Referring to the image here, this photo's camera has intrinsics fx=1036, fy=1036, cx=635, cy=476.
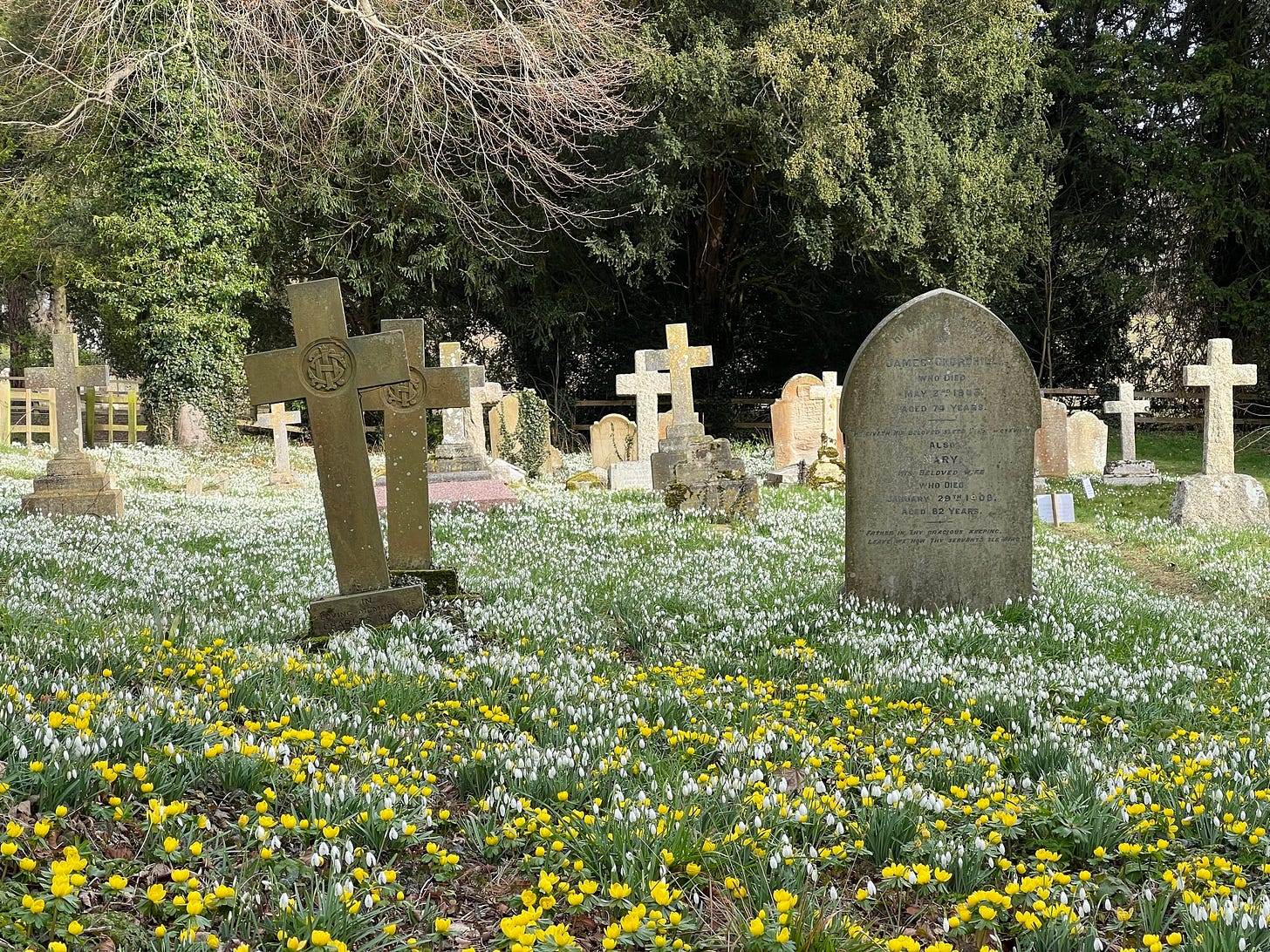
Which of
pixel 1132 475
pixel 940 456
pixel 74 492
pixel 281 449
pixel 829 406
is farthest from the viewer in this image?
pixel 281 449

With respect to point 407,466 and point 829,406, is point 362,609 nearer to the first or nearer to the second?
point 407,466

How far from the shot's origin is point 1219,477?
1317 centimetres

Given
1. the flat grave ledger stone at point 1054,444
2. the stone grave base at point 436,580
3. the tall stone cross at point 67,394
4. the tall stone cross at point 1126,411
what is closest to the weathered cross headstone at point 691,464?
the stone grave base at point 436,580

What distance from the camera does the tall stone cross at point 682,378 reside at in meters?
16.6

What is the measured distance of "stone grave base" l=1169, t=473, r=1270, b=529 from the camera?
12.8 metres

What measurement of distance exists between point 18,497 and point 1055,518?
13.3 m

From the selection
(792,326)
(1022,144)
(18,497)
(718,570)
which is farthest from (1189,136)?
(18,497)

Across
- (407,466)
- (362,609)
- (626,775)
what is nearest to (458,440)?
(407,466)

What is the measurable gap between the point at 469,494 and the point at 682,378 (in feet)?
15.1

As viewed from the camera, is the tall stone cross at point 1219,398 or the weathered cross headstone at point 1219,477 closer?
the weathered cross headstone at point 1219,477

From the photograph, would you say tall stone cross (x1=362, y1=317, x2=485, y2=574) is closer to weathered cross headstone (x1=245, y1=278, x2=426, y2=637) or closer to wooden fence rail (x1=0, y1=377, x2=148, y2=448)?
weathered cross headstone (x1=245, y1=278, x2=426, y2=637)

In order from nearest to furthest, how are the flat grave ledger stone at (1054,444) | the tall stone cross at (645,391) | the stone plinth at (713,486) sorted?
the stone plinth at (713,486)
the tall stone cross at (645,391)
the flat grave ledger stone at (1054,444)

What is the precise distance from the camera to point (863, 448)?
24.3 feet

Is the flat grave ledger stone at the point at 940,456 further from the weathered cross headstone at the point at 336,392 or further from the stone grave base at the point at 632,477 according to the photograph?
the stone grave base at the point at 632,477
